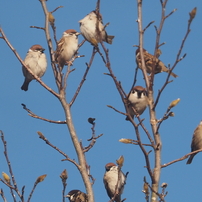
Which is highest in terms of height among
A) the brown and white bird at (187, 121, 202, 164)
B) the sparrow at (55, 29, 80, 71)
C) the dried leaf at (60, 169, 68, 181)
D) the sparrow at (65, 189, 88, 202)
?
the sparrow at (55, 29, 80, 71)

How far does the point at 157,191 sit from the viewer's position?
2.30m

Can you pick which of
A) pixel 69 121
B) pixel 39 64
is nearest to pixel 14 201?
pixel 69 121

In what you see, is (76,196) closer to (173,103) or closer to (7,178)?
(7,178)

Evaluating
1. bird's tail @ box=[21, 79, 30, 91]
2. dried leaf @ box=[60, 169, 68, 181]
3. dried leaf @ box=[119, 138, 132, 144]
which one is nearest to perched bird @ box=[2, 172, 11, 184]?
dried leaf @ box=[60, 169, 68, 181]

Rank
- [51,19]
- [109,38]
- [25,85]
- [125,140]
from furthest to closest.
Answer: [25,85], [109,38], [51,19], [125,140]

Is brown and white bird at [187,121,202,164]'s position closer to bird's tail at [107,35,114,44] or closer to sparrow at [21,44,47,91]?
bird's tail at [107,35,114,44]

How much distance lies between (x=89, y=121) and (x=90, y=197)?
1.01 m

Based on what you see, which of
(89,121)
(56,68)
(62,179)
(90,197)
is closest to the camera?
(90,197)

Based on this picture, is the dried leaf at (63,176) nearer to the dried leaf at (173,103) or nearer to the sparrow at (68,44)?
the dried leaf at (173,103)

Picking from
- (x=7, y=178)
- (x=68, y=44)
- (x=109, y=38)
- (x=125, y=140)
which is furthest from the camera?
(x=68, y=44)

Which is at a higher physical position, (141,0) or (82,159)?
(141,0)

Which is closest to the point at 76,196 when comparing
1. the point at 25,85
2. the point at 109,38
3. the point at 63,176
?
the point at 63,176

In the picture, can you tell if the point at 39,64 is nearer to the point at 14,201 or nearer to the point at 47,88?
the point at 47,88

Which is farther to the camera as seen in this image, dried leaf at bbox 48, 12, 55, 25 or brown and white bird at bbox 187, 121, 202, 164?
brown and white bird at bbox 187, 121, 202, 164
